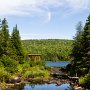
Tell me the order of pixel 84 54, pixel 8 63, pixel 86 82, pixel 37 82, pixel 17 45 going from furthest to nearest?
pixel 17 45, pixel 8 63, pixel 37 82, pixel 84 54, pixel 86 82

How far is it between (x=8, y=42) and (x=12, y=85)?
19555 millimetres

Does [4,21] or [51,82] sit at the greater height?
[4,21]

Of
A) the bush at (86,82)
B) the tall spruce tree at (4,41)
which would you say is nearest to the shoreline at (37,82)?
the bush at (86,82)

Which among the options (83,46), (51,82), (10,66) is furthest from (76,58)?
(10,66)

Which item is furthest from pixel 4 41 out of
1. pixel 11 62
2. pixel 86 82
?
pixel 86 82

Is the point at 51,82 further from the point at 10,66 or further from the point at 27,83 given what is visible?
the point at 10,66

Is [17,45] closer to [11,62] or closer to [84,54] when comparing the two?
[11,62]

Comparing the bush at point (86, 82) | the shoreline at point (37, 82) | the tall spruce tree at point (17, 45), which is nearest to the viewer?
the bush at point (86, 82)

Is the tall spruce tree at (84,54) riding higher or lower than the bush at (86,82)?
higher

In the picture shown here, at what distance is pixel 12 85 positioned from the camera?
57.7 metres

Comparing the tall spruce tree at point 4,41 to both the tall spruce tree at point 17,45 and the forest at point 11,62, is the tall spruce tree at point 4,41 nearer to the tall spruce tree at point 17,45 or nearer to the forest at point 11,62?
the forest at point 11,62

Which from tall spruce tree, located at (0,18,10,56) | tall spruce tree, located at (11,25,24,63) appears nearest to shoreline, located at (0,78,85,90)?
tall spruce tree, located at (0,18,10,56)

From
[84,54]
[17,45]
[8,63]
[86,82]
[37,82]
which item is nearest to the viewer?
[86,82]

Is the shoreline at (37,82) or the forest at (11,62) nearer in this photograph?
the shoreline at (37,82)
